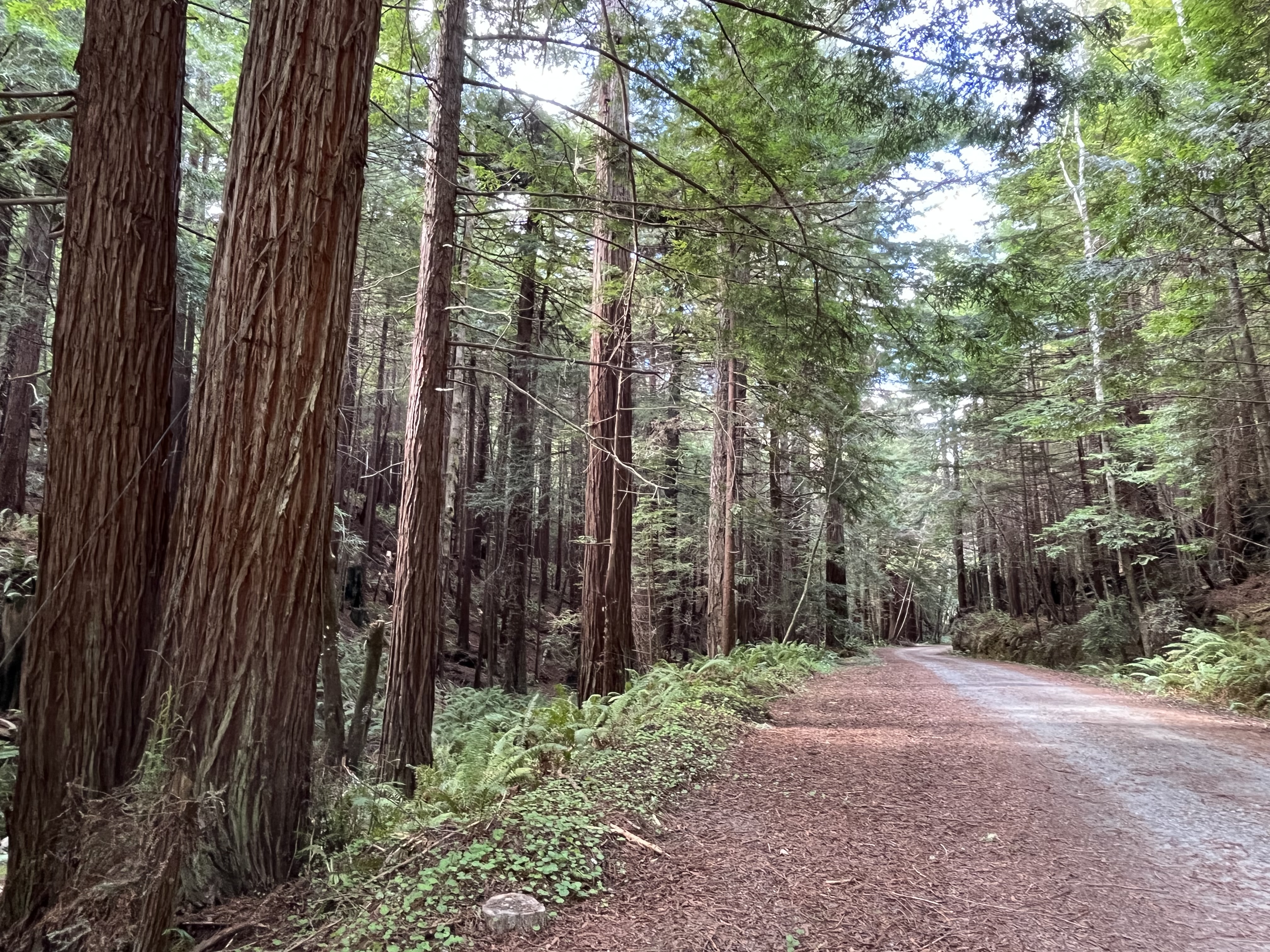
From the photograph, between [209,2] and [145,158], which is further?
[209,2]

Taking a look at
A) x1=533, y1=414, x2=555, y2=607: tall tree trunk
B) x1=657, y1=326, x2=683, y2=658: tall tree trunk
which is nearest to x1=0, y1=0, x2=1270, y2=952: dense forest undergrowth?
x1=657, y1=326, x2=683, y2=658: tall tree trunk

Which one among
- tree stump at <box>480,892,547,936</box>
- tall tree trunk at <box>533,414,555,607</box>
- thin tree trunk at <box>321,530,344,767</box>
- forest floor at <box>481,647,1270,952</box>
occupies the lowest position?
forest floor at <box>481,647,1270,952</box>

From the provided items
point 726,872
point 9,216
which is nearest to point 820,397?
point 726,872

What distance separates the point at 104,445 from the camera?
2.96 meters

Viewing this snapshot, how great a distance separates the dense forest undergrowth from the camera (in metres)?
2.80

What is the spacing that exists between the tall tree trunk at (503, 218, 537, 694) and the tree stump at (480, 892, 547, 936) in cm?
1205

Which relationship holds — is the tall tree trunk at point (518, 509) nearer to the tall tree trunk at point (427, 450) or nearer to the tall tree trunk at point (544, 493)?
the tall tree trunk at point (544, 493)

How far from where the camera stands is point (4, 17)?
8648mm

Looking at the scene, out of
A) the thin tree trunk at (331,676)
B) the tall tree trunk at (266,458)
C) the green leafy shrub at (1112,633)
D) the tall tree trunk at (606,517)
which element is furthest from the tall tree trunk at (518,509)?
the green leafy shrub at (1112,633)

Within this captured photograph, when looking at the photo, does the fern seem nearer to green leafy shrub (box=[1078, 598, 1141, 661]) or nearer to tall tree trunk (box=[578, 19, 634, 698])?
green leafy shrub (box=[1078, 598, 1141, 661])

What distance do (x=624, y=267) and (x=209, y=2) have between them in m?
5.53

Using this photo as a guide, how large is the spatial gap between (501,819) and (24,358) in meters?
14.5

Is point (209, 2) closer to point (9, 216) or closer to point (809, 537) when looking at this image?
point (9, 216)

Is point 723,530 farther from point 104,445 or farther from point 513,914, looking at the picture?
point 104,445
